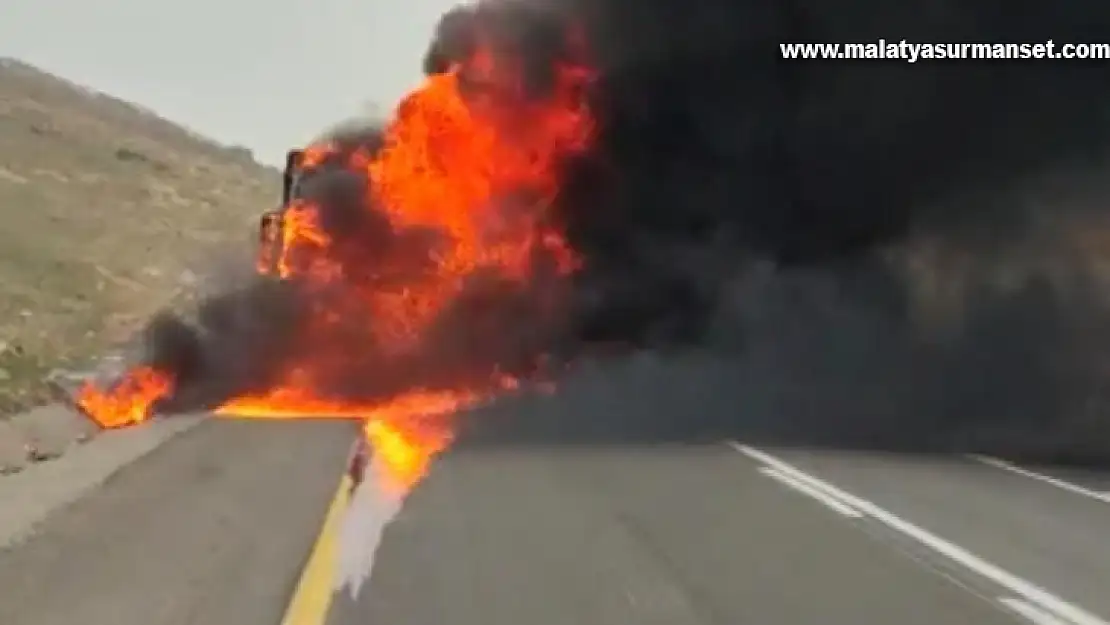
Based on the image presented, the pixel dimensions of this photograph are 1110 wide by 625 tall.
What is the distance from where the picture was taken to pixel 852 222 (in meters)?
20.6

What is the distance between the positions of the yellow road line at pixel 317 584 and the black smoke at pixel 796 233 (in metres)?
9.00

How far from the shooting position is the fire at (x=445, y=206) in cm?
2045

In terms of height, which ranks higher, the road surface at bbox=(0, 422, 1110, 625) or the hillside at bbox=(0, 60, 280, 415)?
the hillside at bbox=(0, 60, 280, 415)

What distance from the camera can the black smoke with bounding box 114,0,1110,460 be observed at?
63.0 feet

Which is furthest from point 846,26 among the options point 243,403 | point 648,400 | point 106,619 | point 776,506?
point 106,619

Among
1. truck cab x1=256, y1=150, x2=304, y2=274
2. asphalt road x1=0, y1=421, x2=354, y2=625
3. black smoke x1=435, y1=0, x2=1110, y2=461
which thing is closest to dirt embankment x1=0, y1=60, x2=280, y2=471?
asphalt road x1=0, y1=421, x2=354, y2=625

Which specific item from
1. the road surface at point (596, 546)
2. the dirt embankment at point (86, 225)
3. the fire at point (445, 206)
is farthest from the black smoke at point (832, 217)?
the dirt embankment at point (86, 225)

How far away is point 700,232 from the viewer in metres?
20.9

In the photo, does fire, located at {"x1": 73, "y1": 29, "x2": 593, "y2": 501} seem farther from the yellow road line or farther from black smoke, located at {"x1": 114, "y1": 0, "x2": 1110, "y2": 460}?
the yellow road line

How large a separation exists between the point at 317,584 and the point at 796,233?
1422 centimetres

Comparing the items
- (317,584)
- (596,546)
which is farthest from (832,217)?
(317,584)

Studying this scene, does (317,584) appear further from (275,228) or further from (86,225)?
(86,225)

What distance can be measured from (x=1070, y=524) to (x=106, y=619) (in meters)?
6.80

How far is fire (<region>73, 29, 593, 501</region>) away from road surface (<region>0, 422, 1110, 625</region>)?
250 inches
